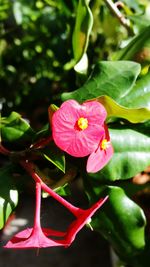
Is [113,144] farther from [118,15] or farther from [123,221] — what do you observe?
[118,15]

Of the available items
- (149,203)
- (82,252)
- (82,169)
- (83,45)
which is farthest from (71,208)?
(82,252)

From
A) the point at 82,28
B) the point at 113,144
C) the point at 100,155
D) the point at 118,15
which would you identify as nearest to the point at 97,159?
the point at 100,155

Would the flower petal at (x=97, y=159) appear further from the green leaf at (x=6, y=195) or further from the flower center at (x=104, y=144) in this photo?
the green leaf at (x=6, y=195)

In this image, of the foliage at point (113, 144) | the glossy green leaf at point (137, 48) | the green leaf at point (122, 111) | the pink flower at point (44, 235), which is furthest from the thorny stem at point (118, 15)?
the pink flower at point (44, 235)

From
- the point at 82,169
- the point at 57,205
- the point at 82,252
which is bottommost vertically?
the point at 82,252

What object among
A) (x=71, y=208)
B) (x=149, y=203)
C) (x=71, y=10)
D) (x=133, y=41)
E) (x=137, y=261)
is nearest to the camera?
(x=71, y=208)

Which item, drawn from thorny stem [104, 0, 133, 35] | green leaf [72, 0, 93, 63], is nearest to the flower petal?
green leaf [72, 0, 93, 63]

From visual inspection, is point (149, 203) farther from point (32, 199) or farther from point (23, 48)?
point (23, 48)
